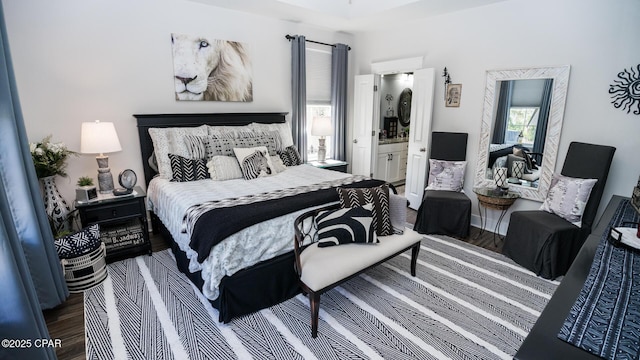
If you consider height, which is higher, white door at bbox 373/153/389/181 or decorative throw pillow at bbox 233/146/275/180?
decorative throw pillow at bbox 233/146/275/180

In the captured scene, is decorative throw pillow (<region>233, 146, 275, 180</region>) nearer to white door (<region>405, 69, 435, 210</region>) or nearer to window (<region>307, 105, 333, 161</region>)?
window (<region>307, 105, 333, 161</region>)

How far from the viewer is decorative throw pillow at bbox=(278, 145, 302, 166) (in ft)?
12.9

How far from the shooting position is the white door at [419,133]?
13.7 feet

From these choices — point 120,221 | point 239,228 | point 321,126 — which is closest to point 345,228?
point 239,228

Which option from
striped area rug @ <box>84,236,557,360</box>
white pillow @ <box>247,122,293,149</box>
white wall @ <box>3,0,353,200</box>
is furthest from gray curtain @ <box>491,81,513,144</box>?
white wall @ <box>3,0,353,200</box>

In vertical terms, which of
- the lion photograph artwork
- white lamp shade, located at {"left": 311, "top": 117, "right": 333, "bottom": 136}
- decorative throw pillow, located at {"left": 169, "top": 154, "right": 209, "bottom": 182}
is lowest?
decorative throw pillow, located at {"left": 169, "top": 154, "right": 209, "bottom": 182}

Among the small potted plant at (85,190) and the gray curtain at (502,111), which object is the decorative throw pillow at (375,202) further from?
the small potted plant at (85,190)

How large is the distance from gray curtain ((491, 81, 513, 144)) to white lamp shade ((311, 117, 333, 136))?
7.42ft

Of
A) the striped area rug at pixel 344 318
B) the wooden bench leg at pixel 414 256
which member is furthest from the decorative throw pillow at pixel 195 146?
the wooden bench leg at pixel 414 256

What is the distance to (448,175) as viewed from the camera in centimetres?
391

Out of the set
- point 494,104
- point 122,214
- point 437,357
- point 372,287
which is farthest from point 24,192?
point 494,104

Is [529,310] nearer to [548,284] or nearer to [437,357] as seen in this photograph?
[548,284]

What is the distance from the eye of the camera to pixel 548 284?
2725 millimetres

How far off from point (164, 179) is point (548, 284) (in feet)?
12.7
